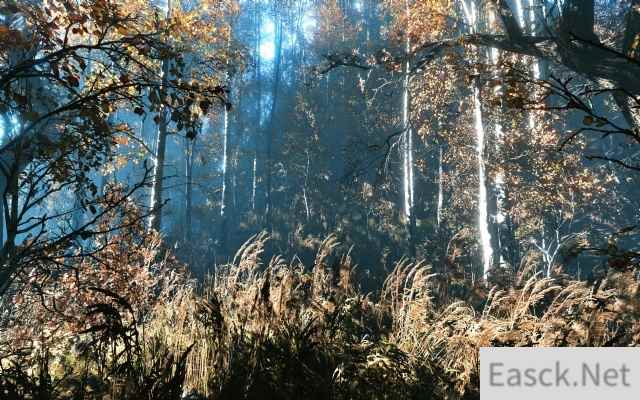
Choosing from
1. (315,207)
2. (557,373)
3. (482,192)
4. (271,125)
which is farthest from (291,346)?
(271,125)

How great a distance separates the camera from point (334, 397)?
2.87m

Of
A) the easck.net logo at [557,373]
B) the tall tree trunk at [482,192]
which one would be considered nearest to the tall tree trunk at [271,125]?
the tall tree trunk at [482,192]

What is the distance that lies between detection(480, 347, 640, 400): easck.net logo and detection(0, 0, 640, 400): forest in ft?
1.58

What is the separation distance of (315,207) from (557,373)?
25.3 meters

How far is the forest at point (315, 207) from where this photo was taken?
3.09 m

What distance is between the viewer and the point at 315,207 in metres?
A: 27.6

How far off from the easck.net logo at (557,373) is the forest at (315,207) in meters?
0.48

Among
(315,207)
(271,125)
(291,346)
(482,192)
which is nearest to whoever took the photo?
(291,346)

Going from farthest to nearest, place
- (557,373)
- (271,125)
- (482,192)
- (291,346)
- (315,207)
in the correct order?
1. (271,125)
2. (315,207)
3. (482,192)
4. (291,346)
5. (557,373)

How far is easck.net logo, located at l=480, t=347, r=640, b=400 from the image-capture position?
2230 millimetres

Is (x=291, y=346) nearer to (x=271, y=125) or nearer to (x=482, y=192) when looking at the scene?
(x=482, y=192)

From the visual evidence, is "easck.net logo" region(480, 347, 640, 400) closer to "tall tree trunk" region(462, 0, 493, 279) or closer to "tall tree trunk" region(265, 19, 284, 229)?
"tall tree trunk" region(462, 0, 493, 279)

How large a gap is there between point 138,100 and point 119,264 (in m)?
4.62

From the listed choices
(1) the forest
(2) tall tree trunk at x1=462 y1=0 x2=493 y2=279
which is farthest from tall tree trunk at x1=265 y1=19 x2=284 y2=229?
(2) tall tree trunk at x1=462 y1=0 x2=493 y2=279
